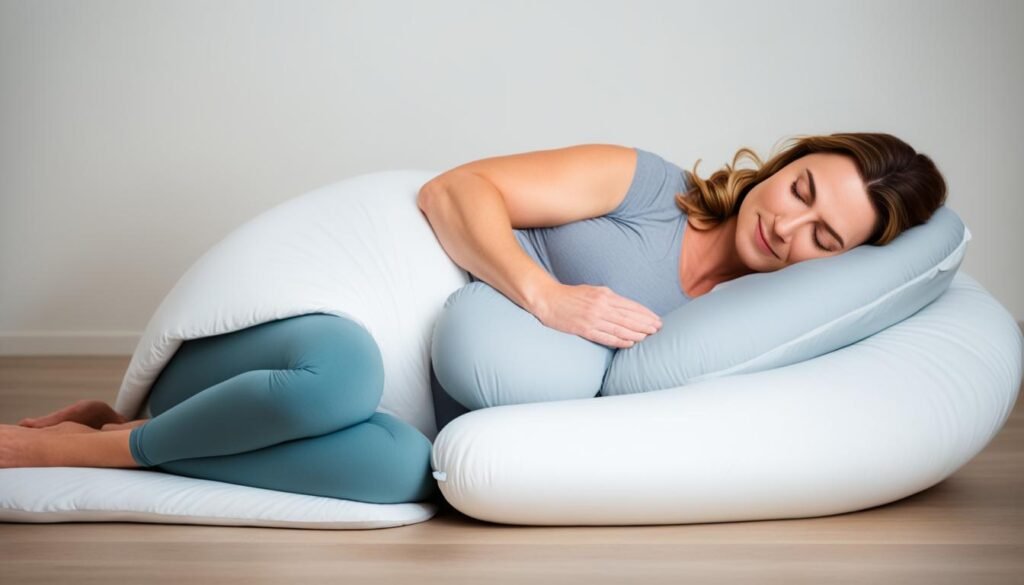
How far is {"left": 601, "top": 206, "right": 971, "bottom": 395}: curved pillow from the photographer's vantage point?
210 centimetres

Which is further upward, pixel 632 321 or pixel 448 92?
pixel 448 92

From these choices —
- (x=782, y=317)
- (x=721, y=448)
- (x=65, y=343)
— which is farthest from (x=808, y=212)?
(x=65, y=343)

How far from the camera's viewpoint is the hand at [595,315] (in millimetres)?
2104

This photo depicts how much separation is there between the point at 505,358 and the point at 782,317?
525mm

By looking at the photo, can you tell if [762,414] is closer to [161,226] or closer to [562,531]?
[562,531]

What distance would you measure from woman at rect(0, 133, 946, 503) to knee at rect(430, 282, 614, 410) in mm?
47

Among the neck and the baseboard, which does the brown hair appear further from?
the baseboard

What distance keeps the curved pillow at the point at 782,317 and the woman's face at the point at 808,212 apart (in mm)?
Result: 49

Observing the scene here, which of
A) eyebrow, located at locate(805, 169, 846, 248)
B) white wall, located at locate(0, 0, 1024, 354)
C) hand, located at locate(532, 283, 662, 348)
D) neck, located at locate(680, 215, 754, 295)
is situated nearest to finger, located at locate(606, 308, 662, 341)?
hand, located at locate(532, 283, 662, 348)

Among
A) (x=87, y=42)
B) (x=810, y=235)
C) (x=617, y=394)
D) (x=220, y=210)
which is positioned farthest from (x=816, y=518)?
(x=87, y=42)

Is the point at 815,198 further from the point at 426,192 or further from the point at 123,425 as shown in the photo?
the point at 123,425

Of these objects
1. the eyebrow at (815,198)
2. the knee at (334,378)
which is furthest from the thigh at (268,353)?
the eyebrow at (815,198)

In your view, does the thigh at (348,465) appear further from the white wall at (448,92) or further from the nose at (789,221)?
the white wall at (448,92)

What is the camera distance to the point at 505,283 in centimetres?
215
